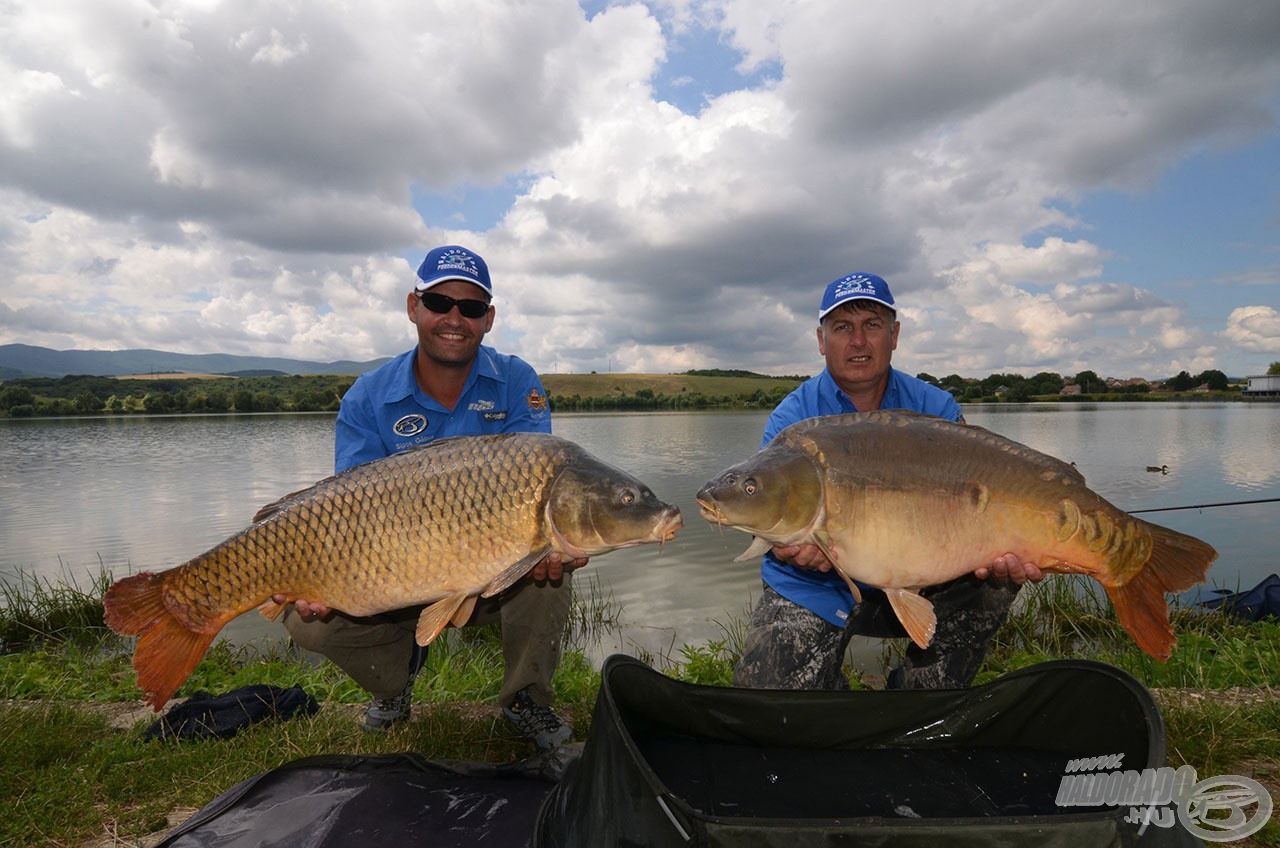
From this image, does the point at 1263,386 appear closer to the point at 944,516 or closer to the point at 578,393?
the point at 578,393

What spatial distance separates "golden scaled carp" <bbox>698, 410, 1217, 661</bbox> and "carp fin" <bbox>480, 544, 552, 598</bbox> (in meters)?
0.47

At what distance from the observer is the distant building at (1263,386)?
40062mm

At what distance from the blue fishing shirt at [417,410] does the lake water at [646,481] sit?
206 cm

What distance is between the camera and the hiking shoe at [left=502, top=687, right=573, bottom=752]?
6.91 feet

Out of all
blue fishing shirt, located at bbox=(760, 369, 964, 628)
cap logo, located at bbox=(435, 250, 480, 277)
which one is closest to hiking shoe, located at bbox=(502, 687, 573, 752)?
blue fishing shirt, located at bbox=(760, 369, 964, 628)

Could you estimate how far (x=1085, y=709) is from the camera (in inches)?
59.9

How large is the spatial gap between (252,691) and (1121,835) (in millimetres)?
2684

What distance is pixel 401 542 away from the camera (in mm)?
1718

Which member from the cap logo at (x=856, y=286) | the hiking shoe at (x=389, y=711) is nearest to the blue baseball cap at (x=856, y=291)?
the cap logo at (x=856, y=286)

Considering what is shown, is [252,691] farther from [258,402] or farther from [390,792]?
[258,402]

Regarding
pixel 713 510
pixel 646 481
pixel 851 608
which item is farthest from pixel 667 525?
pixel 646 481

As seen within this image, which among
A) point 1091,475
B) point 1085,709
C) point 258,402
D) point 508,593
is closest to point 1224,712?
point 1085,709

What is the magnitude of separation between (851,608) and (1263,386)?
54611mm
